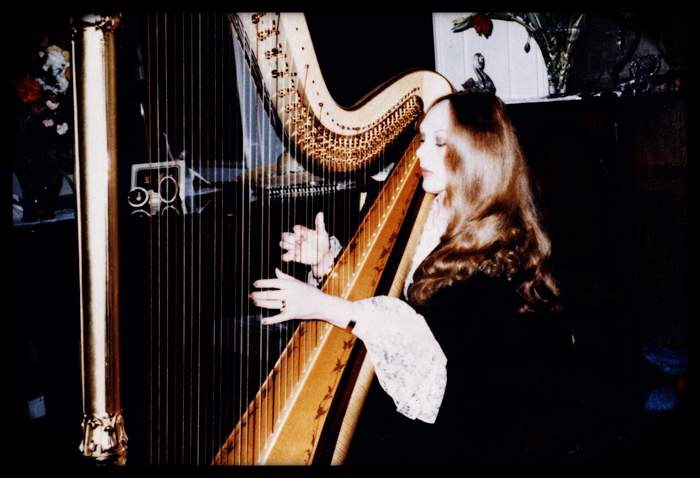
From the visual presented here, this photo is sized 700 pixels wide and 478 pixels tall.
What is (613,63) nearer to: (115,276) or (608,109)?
(608,109)

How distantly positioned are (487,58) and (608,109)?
329 millimetres

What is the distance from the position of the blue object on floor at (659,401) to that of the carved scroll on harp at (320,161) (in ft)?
2.53

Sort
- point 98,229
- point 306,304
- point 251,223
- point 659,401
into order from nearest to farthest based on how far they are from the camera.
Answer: point 98,229 → point 306,304 → point 251,223 → point 659,401

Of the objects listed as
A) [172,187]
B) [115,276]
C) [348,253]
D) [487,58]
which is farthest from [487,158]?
[115,276]

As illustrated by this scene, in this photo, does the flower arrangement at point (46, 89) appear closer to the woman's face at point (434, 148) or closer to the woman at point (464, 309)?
the woman at point (464, 309)

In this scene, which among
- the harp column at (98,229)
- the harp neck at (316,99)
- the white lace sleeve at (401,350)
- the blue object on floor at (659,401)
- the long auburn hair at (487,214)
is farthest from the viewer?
the blue object on floor at (659,401)

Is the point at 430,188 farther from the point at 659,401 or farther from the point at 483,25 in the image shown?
the point at 659,401

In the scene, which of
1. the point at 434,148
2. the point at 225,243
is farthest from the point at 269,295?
the point at 434,148

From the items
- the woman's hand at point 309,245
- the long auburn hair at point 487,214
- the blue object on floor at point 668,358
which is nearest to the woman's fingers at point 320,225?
the woman's hand at point 309,245

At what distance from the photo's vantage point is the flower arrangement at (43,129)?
4.44ft

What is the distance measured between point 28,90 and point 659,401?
5.59 feet

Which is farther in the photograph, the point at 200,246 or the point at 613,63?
the point at 613,63

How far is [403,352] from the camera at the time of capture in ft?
4.05

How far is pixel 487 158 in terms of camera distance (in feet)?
4.58
